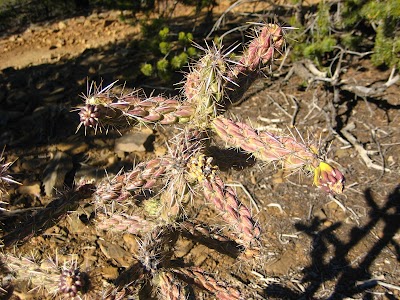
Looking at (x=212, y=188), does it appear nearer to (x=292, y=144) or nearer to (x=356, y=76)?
(x=292, y=144)

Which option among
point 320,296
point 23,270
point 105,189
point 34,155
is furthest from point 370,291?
point 34,155

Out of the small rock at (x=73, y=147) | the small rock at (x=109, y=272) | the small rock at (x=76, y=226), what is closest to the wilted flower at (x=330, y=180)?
the small rock at (x=109, y=272)

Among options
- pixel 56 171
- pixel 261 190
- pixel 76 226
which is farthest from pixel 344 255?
pixel 56 171

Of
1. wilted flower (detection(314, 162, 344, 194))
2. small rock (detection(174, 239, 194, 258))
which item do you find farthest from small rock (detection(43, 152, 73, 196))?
wilted flower (detection(314, 162, 344, 194))

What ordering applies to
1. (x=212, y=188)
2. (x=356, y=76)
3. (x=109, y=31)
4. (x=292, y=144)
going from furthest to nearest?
(x=109, y=31), (x=356, y=76), (x=212, y=188), (x=292, y=144)

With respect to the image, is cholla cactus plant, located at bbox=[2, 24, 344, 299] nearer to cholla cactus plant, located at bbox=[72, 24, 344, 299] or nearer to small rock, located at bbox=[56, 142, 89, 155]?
cholla cactus plant, located at bbox=[72, 24, 344, 299]

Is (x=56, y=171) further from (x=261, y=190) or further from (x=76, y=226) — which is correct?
(x=261, y=190)

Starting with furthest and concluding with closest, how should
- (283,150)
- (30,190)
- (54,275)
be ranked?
(30,190) → (54,275) → (283,150)
